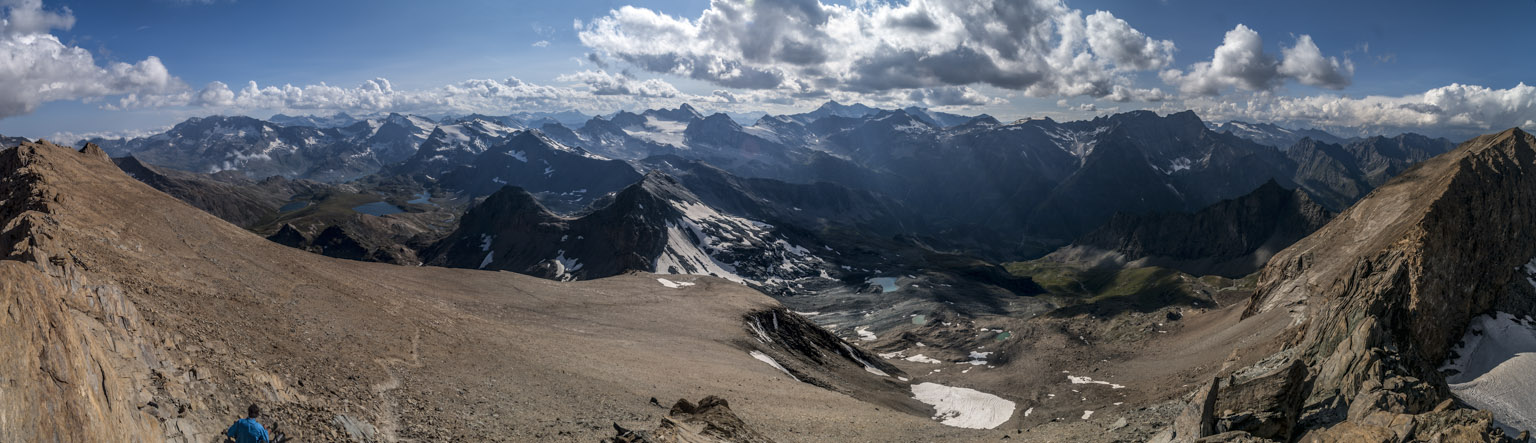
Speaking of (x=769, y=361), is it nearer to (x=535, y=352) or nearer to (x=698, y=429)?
(x=535, y=352)

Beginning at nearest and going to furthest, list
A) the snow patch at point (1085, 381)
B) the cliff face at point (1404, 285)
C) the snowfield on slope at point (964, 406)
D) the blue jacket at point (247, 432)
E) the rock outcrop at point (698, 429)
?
1. the blue jacket at point (247, 432)
2. the rock outcrop at point (698, 429)
3. the cliff face at point (1404, 285)
4. the snowfield on slope at point (964, 406)
5. the snow patch at point (1085, 381)

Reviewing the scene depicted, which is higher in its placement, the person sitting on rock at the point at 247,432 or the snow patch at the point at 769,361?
the person sitting on rock at the point at 247,432

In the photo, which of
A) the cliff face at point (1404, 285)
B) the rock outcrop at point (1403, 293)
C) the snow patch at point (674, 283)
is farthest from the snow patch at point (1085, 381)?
the snow patch at point (674, 283)

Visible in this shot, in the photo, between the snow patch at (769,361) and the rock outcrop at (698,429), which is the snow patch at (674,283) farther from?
the rock outcrop at (698,429)

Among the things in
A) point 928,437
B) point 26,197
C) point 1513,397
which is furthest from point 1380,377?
point 26,197

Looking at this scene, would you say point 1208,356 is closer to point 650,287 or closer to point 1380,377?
point 1380,377

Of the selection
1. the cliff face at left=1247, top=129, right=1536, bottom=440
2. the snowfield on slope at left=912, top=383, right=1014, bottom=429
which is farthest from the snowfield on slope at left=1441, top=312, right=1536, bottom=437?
the snowfield on slope at left=912, top=383, right=1014, bottom=429
